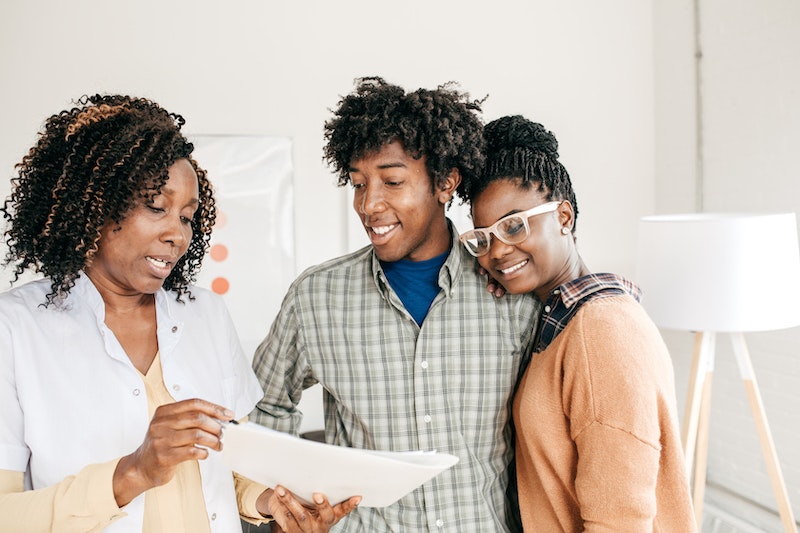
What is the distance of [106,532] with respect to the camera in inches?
47.0

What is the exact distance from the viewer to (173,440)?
3.49ft

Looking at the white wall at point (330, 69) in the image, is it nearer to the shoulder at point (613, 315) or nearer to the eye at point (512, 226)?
the eye at point (512, 226)

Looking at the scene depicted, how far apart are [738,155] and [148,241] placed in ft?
8.95

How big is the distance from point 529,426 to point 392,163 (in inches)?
23.9

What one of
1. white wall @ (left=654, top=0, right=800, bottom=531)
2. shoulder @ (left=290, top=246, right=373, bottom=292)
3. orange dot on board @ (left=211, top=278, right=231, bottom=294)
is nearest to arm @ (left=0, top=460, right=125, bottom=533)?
shoulder @ (left=290, top=246, right=373, bottom=292)

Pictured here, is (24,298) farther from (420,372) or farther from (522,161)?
(522,161)

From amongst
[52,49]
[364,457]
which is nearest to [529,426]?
[364,457]

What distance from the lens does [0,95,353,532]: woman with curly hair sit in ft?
3.58

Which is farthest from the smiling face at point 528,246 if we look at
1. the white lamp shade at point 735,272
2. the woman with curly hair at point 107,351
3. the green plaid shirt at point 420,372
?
the white lamp shade at point 735,272

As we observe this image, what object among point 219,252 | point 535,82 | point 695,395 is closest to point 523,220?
point 695,395

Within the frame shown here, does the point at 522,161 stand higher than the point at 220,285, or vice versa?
the point at 522,161

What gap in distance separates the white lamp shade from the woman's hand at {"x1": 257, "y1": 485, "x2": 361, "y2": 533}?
165cm

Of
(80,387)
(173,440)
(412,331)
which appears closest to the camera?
(173,440)

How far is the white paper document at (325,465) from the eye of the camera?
1.05m
